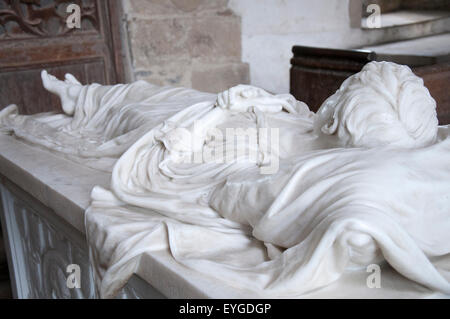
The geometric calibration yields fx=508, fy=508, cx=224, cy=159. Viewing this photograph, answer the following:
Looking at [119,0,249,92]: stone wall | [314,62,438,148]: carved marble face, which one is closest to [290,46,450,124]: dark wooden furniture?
[119,0,249,92]: stone wall

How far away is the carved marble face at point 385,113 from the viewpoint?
1373 mm

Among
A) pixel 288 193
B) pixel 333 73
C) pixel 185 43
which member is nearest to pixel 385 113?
pixel 288 193

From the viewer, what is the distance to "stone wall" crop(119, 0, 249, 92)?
3.95 m

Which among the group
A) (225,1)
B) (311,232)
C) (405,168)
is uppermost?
(225,1)

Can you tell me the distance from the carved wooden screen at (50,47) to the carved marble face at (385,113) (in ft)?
9.40

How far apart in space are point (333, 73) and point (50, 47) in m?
2.11

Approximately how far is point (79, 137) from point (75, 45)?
1.76 metres

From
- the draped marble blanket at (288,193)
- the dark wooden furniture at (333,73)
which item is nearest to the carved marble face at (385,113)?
the draped marble blanket at (288,193)

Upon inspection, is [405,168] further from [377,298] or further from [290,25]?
[290,25]

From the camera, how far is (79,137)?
2.42 meters

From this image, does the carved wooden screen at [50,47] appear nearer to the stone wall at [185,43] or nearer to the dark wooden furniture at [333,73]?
the stone wall at [185,43]

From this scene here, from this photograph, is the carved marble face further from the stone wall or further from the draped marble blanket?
the stone wall
